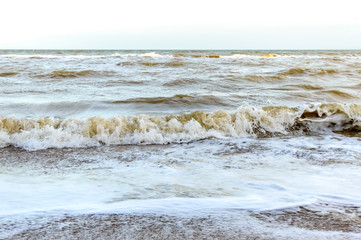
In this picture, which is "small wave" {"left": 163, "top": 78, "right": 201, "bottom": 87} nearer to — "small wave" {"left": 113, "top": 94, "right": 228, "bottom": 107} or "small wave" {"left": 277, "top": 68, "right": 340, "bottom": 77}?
"small wave" {"left": 113, "top": 94, "right": 228, "bottom": 107}

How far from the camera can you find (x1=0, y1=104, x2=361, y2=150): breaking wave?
4.06 meters

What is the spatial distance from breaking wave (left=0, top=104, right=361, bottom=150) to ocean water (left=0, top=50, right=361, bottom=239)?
0.02m

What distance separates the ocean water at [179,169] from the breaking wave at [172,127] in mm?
16

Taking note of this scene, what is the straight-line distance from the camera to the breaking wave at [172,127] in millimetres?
4059

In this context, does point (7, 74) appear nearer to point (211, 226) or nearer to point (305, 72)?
point (305, 72)

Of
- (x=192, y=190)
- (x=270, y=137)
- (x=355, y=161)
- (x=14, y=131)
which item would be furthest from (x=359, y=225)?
(x=14, y=131)

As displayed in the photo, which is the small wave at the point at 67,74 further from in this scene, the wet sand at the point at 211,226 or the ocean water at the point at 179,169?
the wet sand at the point at 211,226

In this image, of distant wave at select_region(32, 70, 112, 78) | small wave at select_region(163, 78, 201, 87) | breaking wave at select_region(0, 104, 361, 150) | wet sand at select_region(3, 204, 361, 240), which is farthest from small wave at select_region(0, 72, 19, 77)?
wet sand at select_region(3, 204, 361, 240)

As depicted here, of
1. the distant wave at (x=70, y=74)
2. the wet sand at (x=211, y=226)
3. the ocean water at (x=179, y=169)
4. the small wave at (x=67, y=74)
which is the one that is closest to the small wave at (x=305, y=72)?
the ocean water at (x=179, y=169)

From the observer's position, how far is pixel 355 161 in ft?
10.6

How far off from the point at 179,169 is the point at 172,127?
4.93 feet

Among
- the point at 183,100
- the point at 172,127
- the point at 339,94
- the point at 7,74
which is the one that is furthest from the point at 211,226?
the point at 7,74

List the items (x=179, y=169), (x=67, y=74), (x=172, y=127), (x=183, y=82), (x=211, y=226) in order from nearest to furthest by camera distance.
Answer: (x=211, y=226) → (x=179, y=169) → (x=172, y=127) → (x=183, y=82) → (x=67, y=74)

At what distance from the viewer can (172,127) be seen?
4480mm
